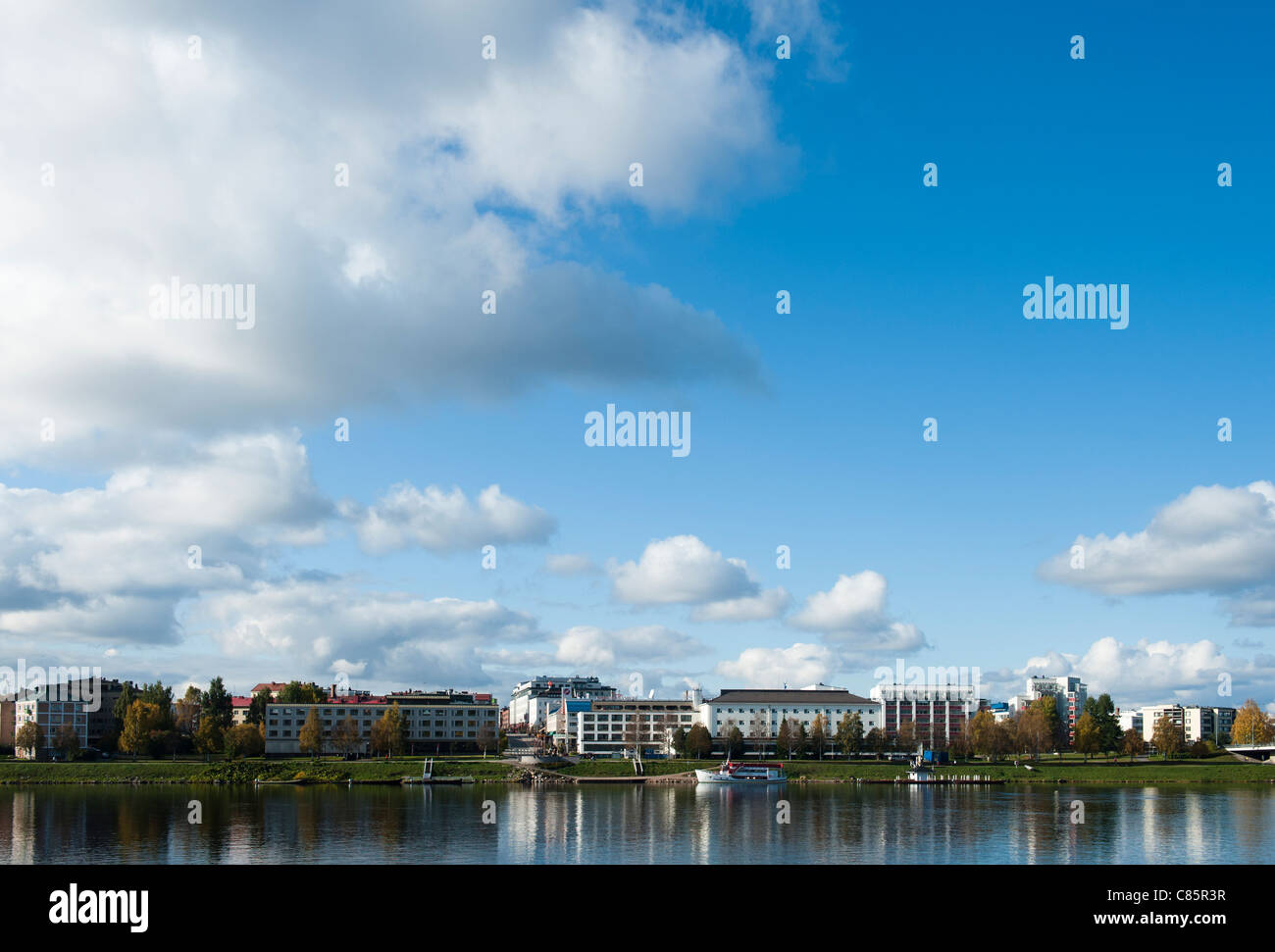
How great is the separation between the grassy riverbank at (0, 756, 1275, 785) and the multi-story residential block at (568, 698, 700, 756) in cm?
3414

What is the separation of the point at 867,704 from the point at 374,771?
305 feet

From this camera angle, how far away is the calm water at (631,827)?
52.7 meters

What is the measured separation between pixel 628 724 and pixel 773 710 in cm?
2450

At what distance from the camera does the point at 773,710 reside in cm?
17962

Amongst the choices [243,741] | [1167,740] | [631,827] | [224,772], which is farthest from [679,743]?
[631,827]

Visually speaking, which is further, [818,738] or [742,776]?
[818,738]

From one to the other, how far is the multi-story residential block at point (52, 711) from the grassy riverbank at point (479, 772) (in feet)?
93.7

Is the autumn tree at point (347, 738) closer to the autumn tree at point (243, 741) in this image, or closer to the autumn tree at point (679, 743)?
the autumn tree at point (243, 741)

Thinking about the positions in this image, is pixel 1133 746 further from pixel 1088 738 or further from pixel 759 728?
pixel 759 728

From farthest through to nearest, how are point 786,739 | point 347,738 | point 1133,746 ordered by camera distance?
1. point 786,739
2. point 1133,746
3. point 347,738

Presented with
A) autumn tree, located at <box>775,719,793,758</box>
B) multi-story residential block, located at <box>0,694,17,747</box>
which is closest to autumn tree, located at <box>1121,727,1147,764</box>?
autumn tree, located at <box>775,719,793,758</box>

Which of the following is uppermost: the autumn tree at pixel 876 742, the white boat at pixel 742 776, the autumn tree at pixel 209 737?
the autumn tree at pixel 209 737

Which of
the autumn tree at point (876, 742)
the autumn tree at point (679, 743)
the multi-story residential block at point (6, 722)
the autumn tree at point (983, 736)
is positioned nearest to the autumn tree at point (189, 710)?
the multi-story residential block at point (6, 722)
